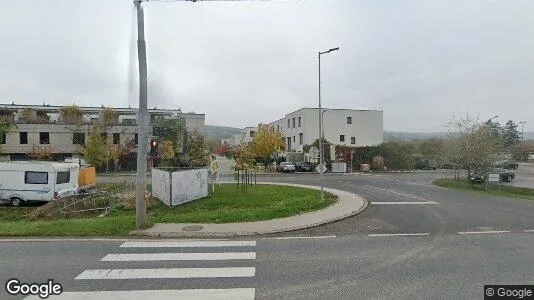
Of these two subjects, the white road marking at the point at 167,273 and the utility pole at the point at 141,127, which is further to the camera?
the utility pole at the point at 141,127

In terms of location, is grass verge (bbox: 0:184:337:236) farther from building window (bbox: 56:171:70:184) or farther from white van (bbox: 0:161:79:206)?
building window (bbox: 56:171:70:184)

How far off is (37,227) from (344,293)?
915cm

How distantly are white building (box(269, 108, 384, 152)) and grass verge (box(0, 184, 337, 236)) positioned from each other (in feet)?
105

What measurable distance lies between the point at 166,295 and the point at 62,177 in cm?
1569

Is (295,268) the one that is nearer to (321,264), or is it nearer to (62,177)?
(321,264)

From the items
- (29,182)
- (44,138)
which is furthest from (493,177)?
(44,138)

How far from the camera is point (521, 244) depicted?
330 inches

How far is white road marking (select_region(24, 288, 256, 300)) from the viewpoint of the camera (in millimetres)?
5027

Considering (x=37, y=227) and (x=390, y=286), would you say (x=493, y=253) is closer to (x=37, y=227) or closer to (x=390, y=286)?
(x=390, y=286)

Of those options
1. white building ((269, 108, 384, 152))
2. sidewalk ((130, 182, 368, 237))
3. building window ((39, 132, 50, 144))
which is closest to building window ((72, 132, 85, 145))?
building window ((39, 132, 50, 144))

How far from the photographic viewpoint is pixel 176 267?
21.1 feet

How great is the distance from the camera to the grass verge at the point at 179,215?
9.31m

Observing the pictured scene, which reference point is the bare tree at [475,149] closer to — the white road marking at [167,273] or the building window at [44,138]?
the white road marking at [167,273]

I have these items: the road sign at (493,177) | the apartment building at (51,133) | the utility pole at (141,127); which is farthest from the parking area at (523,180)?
the apartment building at (51,133)
